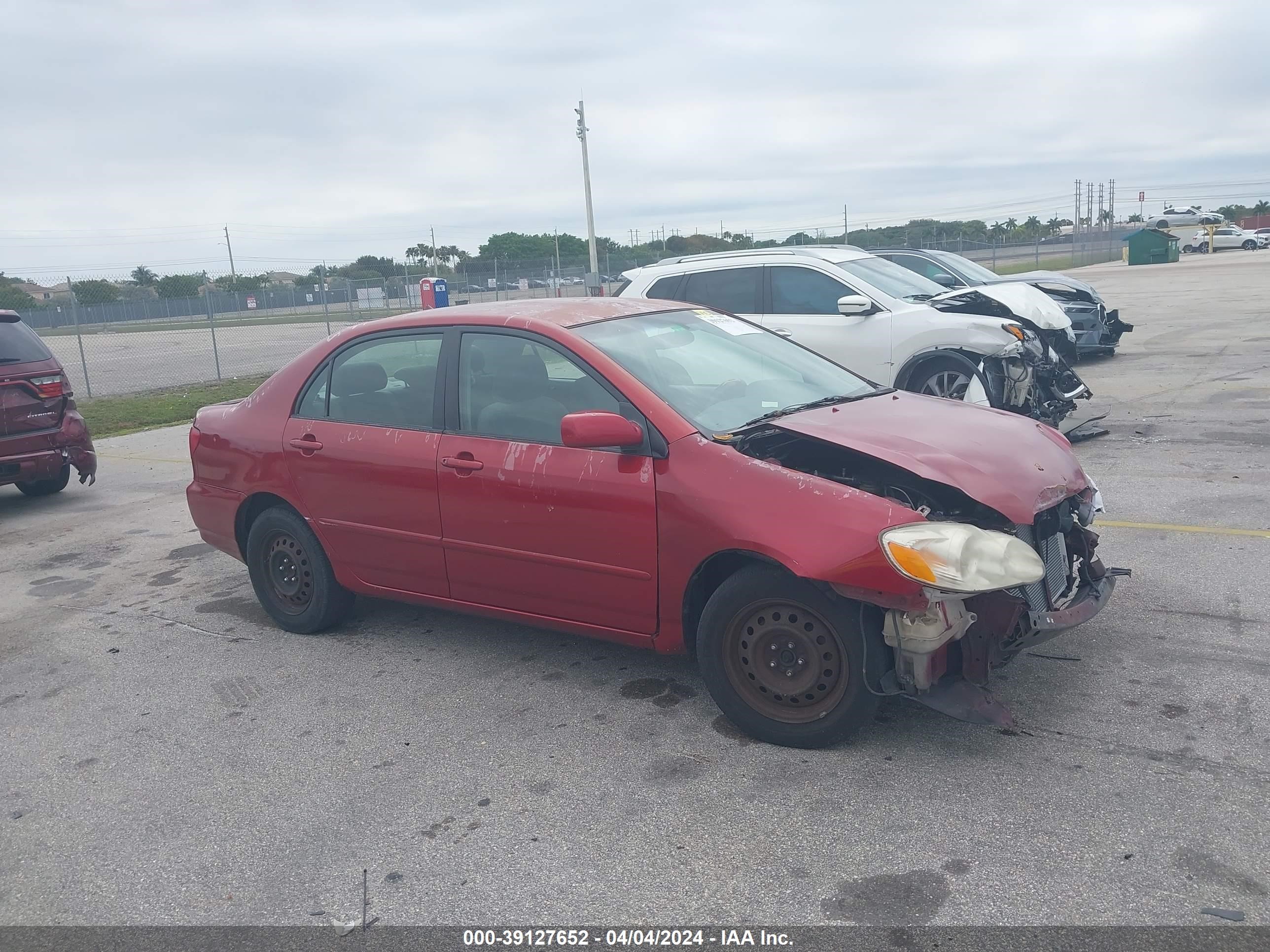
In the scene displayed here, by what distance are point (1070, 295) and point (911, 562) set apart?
1269cm

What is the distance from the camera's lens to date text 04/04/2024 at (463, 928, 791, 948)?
9.61 ft

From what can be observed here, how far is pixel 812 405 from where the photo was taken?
480 centimetres

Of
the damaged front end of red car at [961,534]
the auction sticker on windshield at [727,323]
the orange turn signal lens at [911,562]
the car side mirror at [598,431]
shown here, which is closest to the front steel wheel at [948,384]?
the auction sticker on windshield at [727,323]

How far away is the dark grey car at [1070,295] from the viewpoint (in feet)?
47.9

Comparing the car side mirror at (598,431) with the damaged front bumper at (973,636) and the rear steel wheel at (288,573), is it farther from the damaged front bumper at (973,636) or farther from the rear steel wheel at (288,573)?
the rear steel wheel at (288,573)

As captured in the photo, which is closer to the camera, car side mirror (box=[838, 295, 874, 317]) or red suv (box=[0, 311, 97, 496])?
red suv (box=[0, 311, 97, 496])

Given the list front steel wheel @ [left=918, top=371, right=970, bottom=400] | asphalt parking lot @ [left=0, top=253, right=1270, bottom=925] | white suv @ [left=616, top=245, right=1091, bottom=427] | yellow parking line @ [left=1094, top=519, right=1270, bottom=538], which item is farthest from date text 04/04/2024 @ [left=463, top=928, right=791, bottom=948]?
front steel wheel @ [left=918, top=371, right=970, bottom=400]

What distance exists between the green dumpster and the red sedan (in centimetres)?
4633

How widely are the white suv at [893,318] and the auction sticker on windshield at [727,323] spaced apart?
12.9 feet

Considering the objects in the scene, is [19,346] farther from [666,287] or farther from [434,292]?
[434,292]

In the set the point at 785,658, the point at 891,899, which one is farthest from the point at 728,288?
the point at 891,899

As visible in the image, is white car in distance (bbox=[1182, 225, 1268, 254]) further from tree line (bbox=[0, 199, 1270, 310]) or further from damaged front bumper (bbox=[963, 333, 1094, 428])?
damaged front bumper (bbox=[963, 333, 1094, 428])

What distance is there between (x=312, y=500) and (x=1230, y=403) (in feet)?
30.1

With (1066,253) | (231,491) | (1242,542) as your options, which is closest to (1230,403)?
(1242,542)
